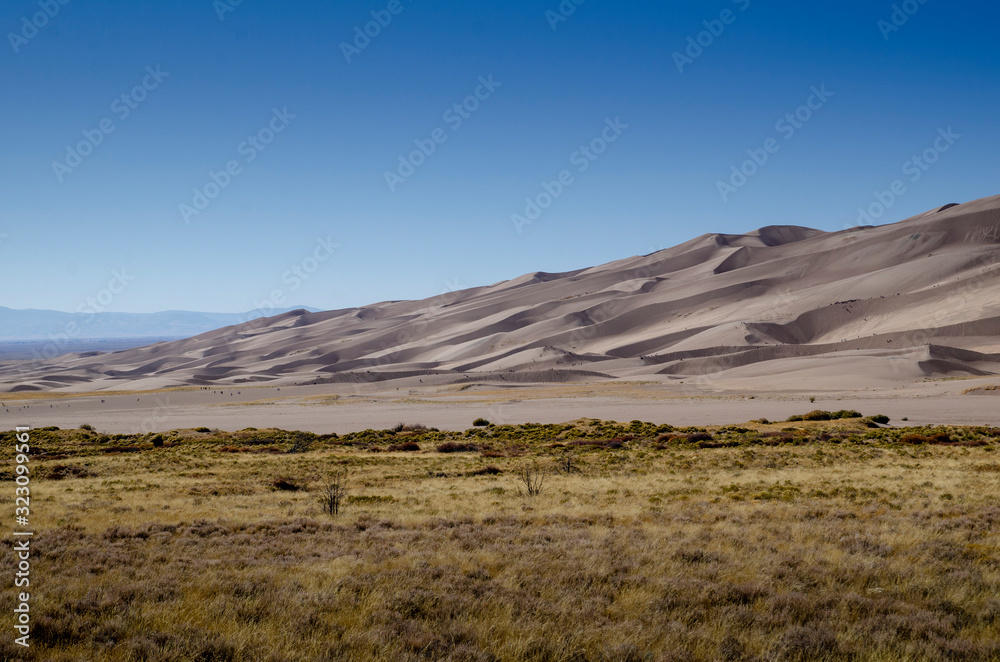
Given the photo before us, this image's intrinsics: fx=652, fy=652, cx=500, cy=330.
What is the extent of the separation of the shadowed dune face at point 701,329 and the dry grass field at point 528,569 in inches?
2261

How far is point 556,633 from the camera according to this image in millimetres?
5629

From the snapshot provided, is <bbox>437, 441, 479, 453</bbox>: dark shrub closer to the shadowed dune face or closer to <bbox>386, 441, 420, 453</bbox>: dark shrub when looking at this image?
<bbox>386, 441, 420, 453</bbox>: dark shrub

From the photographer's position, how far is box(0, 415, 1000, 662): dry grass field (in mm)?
5461

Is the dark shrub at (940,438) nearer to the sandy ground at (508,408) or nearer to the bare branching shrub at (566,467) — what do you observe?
the sandy ground at (508,408)

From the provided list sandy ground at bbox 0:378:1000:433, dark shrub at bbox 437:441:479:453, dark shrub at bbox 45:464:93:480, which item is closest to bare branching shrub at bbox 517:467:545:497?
dark shrub at bbox 437:441:479:453

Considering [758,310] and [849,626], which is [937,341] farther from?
[849,626]

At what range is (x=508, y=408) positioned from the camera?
51000mm

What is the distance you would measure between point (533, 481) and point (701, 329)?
94.7 metres

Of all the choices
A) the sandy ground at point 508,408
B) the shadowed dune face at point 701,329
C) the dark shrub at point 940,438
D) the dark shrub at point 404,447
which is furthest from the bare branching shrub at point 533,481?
the shadowed dune face at point 701,329

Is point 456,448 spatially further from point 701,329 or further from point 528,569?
point 701,329

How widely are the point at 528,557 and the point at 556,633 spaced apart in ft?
8.65

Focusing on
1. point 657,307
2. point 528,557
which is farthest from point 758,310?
point 528,557

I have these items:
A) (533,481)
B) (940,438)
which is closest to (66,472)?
(533,481)

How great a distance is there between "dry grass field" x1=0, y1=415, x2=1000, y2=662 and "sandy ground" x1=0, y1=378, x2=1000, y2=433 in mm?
23888
